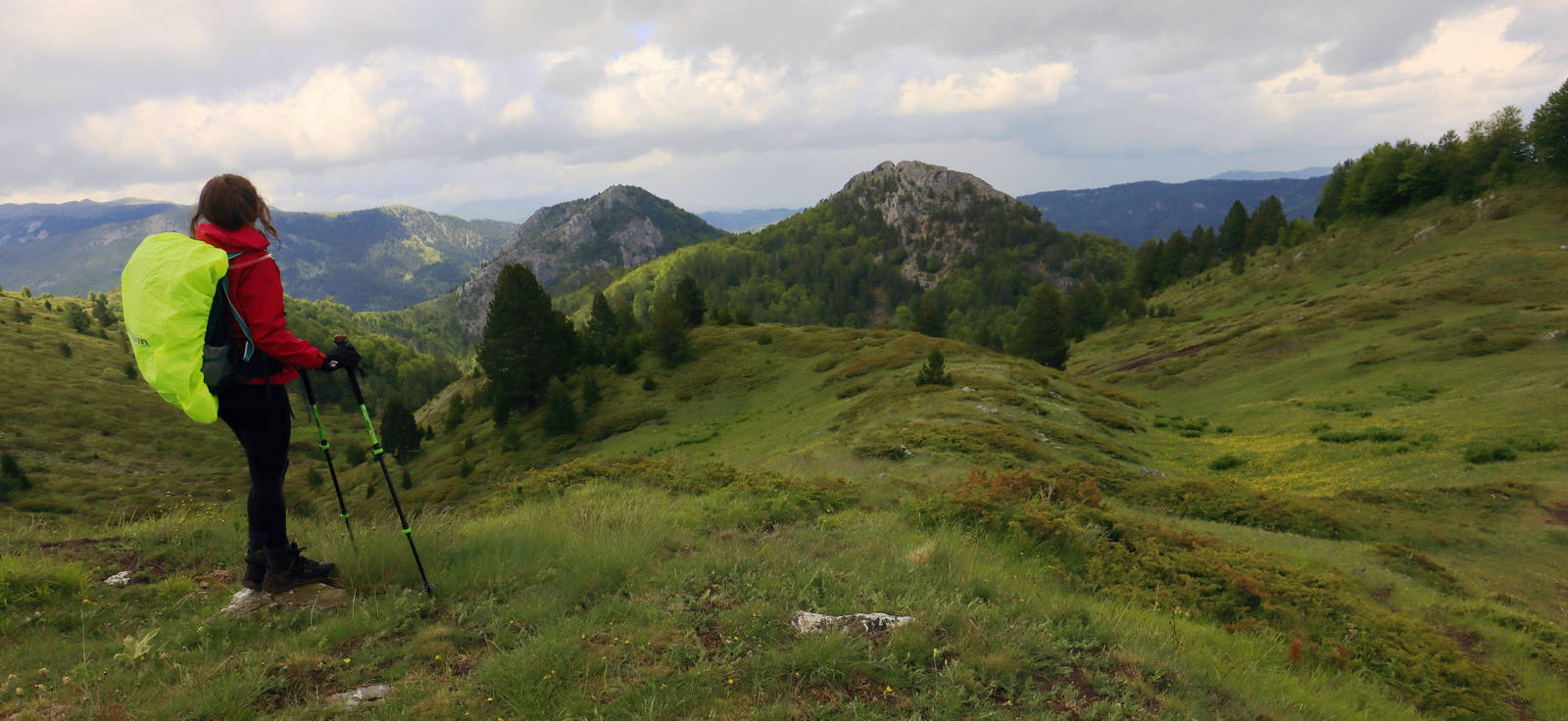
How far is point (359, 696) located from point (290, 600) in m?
2.11

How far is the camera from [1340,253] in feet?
255

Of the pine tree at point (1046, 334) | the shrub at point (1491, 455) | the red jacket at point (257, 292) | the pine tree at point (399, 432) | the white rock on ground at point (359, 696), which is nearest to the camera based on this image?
the white rock on ground at point (359, 696)

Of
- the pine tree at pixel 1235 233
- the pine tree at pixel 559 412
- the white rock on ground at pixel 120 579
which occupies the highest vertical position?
the pine tree at pixel 1235 233

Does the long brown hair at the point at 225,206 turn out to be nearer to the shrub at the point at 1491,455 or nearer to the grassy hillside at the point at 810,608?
the grassy hillside at the point at 810,608

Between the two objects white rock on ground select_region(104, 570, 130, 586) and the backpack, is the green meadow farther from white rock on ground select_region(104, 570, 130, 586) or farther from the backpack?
the backpack

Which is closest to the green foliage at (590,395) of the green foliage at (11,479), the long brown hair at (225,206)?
the long brown hair at (225,206)

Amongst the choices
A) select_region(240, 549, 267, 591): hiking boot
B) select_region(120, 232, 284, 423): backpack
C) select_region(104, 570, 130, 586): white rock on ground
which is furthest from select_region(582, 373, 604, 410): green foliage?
select_region(120, 232, 284, 423): backpack

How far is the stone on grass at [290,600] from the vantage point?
587cm

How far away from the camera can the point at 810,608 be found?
6238 millimetres

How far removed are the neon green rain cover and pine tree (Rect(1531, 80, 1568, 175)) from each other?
110888 mm

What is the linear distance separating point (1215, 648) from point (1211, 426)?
28.9m

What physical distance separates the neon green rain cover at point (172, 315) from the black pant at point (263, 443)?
0.53 metres

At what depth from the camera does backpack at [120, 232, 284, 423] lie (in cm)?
498

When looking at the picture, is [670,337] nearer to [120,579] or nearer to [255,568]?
[120,579]
